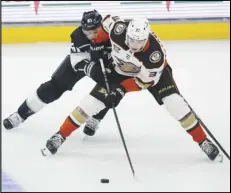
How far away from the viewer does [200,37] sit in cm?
596

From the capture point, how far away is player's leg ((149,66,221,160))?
3234 millimetres

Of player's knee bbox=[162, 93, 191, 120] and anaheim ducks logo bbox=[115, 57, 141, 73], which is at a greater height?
anaheim ducks logo bbox=[115, 57, 141, 73]

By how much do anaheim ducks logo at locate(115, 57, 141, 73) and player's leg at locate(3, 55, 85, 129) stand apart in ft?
1.05

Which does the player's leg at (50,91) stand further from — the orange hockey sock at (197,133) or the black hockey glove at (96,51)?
the orange hockey sock at (197,133)

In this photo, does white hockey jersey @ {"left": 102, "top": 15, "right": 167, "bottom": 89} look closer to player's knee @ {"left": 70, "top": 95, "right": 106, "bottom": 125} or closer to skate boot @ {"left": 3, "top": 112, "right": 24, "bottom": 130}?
player's knee @ {"left": 70, "top": 95, "right": 106, "bottom": 125}

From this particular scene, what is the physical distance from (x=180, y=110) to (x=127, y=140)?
1.83 ft

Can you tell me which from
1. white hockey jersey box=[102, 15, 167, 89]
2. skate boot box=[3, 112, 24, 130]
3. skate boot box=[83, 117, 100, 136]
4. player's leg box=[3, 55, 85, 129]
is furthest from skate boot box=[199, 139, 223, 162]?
skate boot box=[3, 112, 24, 130]

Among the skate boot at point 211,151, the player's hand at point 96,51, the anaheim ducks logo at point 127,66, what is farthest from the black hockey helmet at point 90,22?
the skate boot at point 211,151

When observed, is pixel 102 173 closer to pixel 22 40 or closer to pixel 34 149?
pixel 34 149

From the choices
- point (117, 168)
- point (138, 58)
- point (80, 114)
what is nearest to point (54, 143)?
point (80, 114)

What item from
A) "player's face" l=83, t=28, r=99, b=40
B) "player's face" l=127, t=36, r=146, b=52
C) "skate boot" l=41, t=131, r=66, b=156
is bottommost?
"skate boot" l=41, t=131, r=66, b=156

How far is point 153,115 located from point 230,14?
2175 mm

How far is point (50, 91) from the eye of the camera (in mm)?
3631

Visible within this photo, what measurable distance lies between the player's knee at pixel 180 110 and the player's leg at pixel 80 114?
0.34 meters
